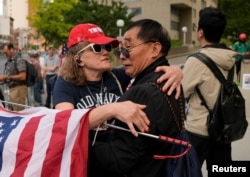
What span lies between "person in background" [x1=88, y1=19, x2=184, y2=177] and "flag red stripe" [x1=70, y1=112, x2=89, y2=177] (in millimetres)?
58

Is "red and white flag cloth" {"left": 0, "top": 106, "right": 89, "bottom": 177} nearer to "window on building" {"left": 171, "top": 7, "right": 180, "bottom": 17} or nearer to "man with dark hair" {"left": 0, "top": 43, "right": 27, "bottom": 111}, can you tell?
"man with dark hair" {"left": 0, "top": 43, "right": 27, "bottom": 111}

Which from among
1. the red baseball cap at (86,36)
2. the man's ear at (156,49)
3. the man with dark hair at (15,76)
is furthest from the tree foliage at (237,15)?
the man's ear at (156,49)

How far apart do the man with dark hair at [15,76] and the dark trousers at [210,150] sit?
16.1 feet

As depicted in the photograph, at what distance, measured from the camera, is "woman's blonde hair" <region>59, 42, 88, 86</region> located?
2.75 m

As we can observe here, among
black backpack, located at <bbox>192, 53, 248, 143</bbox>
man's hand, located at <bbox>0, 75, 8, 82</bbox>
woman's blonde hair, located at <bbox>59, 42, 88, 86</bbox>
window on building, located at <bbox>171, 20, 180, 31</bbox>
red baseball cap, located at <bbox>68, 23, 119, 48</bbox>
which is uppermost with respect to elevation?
window on building, located at <bbox>171, 20, 180, 31</bbox>

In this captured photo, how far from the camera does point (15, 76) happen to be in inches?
312

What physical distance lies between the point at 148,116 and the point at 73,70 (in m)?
0.95

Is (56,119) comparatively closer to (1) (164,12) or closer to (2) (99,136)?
(2) (99,136)

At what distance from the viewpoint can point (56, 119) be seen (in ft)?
7.18

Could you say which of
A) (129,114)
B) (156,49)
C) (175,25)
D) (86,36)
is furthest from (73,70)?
(175,25)

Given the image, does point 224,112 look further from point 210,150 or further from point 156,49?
point 156,49

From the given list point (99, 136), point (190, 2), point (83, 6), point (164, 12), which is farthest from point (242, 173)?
point (190, 2)

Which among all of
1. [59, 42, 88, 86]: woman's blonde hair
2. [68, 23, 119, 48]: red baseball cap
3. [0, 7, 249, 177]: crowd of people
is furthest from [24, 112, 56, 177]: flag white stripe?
[68, 23, 119, 48]: red baseball cap

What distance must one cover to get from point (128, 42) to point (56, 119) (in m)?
0.57
